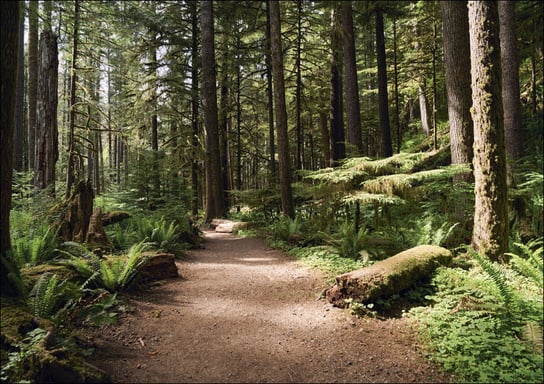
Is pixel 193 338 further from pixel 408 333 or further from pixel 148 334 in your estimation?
pixel 408 333

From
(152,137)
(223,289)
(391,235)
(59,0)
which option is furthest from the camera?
(152,137)

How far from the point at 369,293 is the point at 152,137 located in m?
17.6

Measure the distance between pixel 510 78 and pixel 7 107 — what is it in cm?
1337

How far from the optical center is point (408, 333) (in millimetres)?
3918

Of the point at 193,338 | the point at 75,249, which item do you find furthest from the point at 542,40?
the point at 75,249

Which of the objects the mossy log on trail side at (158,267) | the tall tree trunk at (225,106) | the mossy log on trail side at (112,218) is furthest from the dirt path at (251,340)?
the tall tree trunk at (225,106)

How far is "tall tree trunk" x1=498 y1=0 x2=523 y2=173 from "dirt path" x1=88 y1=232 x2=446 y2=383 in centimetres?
938

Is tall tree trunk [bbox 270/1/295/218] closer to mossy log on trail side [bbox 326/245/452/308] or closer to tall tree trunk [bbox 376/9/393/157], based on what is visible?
mossy log on trail side [bbox 326/245/452/308]

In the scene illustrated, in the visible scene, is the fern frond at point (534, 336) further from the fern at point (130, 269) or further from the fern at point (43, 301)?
the fern at point (130, 269)

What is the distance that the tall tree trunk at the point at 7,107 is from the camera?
3607mm

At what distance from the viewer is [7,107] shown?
3.69 m

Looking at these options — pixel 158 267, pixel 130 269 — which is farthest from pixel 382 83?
pixel 130 269

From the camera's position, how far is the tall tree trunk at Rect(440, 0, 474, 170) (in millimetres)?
7473

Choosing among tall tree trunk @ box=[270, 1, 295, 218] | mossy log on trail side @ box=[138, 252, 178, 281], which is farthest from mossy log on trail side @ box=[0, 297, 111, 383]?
tall tree trunk @ box=[270, 1, 295, 218]
